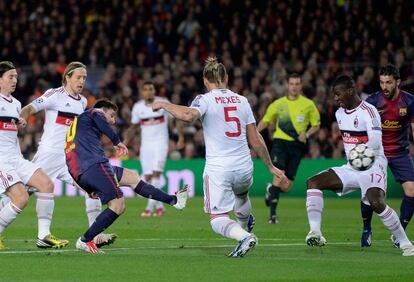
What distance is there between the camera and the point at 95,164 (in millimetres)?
12055

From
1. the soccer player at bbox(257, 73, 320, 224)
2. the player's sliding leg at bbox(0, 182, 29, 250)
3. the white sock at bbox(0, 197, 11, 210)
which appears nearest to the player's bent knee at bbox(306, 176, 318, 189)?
the player's sliding leg at bbox(0, 182, 29, 250)

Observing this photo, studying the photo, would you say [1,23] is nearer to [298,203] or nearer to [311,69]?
[311,69]

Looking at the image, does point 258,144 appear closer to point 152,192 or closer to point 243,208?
point 243,208

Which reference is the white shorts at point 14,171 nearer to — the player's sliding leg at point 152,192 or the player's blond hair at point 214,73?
the player's sliding leg at point 152,192

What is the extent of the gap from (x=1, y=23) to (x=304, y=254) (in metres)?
22.1

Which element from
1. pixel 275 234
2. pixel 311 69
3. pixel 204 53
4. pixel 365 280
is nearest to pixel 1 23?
pixel 204 53

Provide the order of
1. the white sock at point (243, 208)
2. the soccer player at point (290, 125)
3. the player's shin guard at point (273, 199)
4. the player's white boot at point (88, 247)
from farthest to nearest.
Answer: the soccer player at point (290, 125), the player's shin guard at point (273, 199), the white sock at point (243, 208), the player's white boot at point (88, 247)

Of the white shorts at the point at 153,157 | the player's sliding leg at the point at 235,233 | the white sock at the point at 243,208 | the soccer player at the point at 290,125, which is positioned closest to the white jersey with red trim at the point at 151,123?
the white shorts at the point at 153,157

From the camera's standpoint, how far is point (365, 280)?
32.5ft

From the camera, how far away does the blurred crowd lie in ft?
86.8

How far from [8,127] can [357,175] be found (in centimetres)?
457

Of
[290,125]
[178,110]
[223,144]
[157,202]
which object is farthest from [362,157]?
[157,202]

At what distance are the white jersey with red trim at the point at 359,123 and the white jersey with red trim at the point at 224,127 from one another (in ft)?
4.73

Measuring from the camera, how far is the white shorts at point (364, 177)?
489 inches
